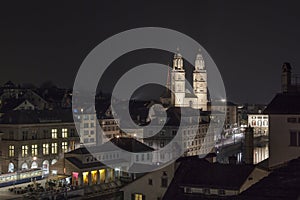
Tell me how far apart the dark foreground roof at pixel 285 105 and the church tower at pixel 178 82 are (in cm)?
6425

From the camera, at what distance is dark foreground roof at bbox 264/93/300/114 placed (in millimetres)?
16395

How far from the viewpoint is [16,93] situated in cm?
7512

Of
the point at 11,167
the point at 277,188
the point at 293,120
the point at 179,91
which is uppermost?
the point at 179,91

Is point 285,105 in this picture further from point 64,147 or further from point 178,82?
point 178,82

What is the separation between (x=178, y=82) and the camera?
8244cm

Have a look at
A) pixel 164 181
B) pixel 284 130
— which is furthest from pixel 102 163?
pixel 284 130

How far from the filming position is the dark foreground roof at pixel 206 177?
1549 centimetres

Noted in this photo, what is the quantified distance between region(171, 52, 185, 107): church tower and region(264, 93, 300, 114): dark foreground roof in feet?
211

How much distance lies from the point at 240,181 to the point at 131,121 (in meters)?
49.2

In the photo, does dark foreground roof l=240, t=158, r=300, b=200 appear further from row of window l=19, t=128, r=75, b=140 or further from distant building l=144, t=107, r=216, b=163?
distant building l=144, t=107, r=216, b=163

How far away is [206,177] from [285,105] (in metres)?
3.71

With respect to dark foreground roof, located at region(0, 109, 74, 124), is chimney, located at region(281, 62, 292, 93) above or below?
above

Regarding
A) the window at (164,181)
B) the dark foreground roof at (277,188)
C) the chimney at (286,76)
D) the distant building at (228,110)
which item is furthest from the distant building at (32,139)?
the distant building at (228,110)

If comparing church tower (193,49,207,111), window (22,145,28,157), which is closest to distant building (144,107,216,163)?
window (22,145,28,157)
